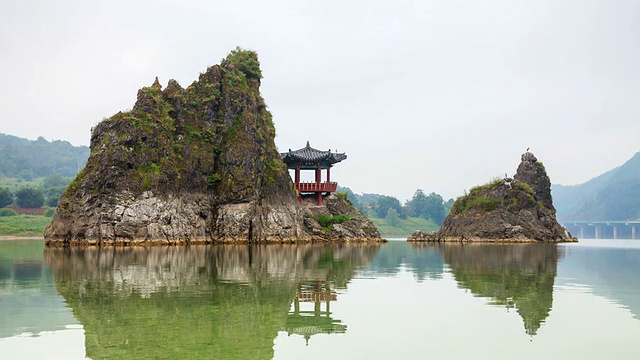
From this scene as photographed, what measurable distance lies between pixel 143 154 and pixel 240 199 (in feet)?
37.5

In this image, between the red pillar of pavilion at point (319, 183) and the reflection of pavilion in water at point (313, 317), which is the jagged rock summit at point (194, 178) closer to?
the red pillar of pavilion at point (319, 183)

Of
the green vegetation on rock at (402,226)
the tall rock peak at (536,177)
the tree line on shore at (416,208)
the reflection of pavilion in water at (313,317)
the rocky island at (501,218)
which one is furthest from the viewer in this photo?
the tree line on shore at (416,208)

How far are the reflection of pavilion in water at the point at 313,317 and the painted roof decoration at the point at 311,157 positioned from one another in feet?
188

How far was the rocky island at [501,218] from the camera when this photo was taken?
7569 centimetres

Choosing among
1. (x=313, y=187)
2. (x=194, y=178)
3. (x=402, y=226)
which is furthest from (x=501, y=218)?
(x=402, y=226)

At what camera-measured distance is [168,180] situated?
5912 centimetres

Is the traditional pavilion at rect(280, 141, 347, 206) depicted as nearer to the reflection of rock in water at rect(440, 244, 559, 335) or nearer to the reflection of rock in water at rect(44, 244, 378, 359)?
the reflection of rock in water at rect(440, 244, 559, 335)

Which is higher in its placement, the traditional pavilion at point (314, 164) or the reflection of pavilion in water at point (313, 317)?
the traditional pavilion at point (314, 164)

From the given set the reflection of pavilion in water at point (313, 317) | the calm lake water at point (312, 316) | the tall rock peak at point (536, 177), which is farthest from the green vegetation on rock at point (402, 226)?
the reflection of pavilion in water at point (313, 317)

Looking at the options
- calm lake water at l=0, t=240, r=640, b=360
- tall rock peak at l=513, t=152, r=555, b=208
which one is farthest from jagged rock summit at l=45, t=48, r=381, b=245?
calm lake water at l=0, t=240, r=640, b=360

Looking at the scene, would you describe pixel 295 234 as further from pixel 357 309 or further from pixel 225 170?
pixel 357 309

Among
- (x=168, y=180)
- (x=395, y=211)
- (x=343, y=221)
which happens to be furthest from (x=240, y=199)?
(x=395, y=211)

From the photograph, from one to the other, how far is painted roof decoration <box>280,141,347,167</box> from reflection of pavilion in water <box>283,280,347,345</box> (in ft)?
188

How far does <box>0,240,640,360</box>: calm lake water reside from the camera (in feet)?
35.3
